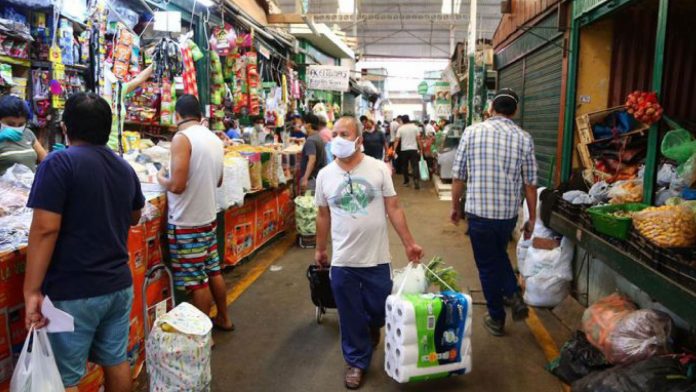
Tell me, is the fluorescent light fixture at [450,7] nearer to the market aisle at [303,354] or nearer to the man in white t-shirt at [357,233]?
the market aisle at [303,354]

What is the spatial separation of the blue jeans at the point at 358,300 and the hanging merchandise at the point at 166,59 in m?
3.99

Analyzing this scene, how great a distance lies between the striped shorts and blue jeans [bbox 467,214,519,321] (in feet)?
7.17

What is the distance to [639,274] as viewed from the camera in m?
3.51

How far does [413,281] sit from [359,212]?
0.59 metres

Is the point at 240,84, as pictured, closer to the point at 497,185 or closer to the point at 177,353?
the point at 497,185

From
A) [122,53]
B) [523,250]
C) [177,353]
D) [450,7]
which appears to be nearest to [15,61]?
[122,53]

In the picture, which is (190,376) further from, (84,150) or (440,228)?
(440,228)

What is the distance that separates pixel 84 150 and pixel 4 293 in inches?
32.7

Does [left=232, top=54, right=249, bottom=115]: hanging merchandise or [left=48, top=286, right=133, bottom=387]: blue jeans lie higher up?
[left=232, top=54, right=249, bottom=115]: hanging merchandise

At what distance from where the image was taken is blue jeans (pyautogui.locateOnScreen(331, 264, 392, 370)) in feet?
12.0

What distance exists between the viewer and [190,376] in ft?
10.2

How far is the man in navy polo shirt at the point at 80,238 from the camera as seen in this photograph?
2.39 metres

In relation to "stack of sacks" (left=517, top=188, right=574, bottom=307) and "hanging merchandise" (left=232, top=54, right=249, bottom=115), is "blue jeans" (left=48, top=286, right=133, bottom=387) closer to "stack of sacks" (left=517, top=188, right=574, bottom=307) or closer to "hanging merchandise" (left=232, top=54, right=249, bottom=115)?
"stack of sacks" (left=517, top=188, right=574, bottom=307)

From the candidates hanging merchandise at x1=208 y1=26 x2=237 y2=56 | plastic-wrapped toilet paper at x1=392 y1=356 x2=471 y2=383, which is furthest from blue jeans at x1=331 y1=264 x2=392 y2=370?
hanging merchandise at x1=208 y1=26 x2=237 y2=56
